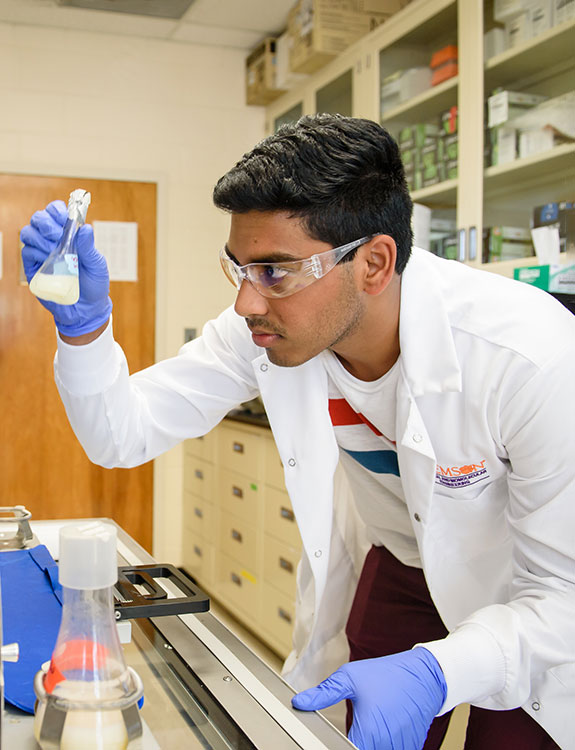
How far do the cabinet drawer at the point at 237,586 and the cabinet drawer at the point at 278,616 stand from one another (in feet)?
0.25

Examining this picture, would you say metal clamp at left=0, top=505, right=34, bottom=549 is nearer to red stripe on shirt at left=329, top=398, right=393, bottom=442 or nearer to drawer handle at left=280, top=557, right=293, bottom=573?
red stripe on shirt at left=329, top=398, right=393, bottom=442

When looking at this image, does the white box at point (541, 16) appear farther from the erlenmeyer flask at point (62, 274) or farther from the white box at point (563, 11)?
the erlenmeyer flask at point (62, 274)

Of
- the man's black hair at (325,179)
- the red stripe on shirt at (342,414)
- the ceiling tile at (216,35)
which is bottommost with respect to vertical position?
the red stripe on shirt at (342,414)

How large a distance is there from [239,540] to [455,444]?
2264 millimetres

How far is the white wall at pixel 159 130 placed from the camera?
12.2 feet

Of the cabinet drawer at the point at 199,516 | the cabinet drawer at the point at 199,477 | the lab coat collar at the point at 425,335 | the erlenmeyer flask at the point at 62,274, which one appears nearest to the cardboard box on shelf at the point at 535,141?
the lab coat collar at the point at 425,335

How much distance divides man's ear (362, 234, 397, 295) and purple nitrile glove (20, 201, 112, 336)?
0.38 meters

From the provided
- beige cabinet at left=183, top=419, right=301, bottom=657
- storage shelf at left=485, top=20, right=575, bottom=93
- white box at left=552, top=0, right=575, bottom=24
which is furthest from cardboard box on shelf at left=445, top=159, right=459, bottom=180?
beige cabinet at left=183, top=419, right=301, bottom=657

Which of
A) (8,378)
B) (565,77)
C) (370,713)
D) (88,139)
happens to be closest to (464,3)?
(565,77)

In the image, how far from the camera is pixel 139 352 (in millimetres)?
3979

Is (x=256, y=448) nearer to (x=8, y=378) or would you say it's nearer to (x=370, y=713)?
(x=8, y=378)

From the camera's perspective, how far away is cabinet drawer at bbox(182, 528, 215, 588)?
3.63 m

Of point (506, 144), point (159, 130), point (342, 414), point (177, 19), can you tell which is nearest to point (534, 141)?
point (506, 144)

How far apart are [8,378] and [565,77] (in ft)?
9.18
